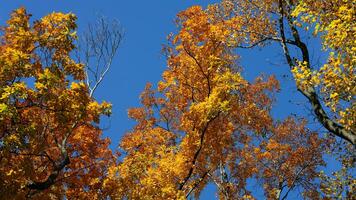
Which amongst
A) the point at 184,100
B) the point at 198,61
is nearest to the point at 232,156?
the point at 184,100

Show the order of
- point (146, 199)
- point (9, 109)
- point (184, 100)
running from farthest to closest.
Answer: point (184, 100) → point (146, 199) → point (9, 109)

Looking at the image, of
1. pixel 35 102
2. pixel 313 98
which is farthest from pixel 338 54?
pixel 35 102

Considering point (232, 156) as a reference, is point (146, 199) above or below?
below

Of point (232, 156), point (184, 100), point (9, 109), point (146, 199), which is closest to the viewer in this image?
point (9, 109)

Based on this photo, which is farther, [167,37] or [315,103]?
[167,37]

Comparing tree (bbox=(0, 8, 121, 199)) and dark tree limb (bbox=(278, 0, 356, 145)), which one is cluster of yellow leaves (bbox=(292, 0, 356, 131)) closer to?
dark tree limb (bbox=(278, 0, 356, 145))

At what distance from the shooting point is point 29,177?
1400 cm

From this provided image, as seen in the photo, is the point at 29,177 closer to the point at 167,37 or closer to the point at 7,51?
the point at 7,51

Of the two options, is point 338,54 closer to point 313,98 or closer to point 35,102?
point 313,98

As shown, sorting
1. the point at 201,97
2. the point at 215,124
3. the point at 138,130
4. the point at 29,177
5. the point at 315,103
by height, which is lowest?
the point at 29,177

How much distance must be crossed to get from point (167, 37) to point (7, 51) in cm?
859

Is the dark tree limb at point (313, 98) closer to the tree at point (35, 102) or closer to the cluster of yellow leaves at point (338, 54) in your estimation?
the cluster of yellow leaves at point (338, 54)

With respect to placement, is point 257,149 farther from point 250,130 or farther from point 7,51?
point 7,51

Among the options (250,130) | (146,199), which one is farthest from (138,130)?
(146,199)
